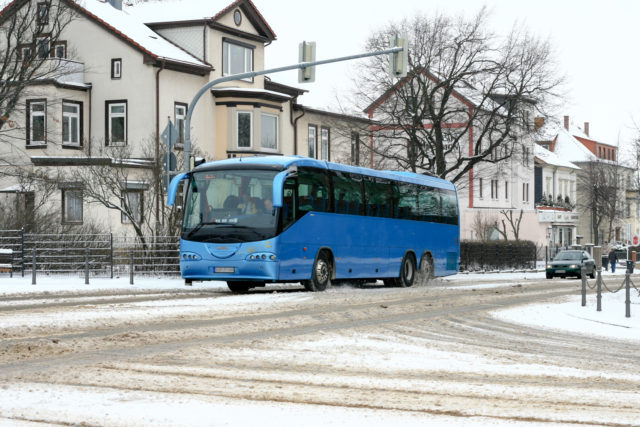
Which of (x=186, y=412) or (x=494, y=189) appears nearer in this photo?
(x=186, y=412)

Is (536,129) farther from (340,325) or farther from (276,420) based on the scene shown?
(276,420)

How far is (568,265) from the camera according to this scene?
44.5 m

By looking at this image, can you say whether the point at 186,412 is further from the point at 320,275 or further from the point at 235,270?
A: the point at 320,275

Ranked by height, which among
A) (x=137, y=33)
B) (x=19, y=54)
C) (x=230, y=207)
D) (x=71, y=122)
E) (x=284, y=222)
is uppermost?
(x=137, y=33)

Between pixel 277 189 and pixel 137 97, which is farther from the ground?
pixel 137 97

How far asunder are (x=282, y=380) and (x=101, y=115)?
36.9 metres

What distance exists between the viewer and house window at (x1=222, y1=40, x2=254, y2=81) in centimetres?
4800

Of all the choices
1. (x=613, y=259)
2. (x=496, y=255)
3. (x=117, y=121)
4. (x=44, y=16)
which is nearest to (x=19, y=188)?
(x=117, y=121)

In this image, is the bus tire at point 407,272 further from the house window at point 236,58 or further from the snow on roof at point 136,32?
the house window at point 236,58

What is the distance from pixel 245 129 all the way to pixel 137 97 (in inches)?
226

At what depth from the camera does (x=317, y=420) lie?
7.39 m

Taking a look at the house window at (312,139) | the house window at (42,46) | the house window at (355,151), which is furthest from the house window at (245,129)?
the house window at (42,46)

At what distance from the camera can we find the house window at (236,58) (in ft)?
157

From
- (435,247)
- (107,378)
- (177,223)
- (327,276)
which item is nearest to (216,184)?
(327,276)
